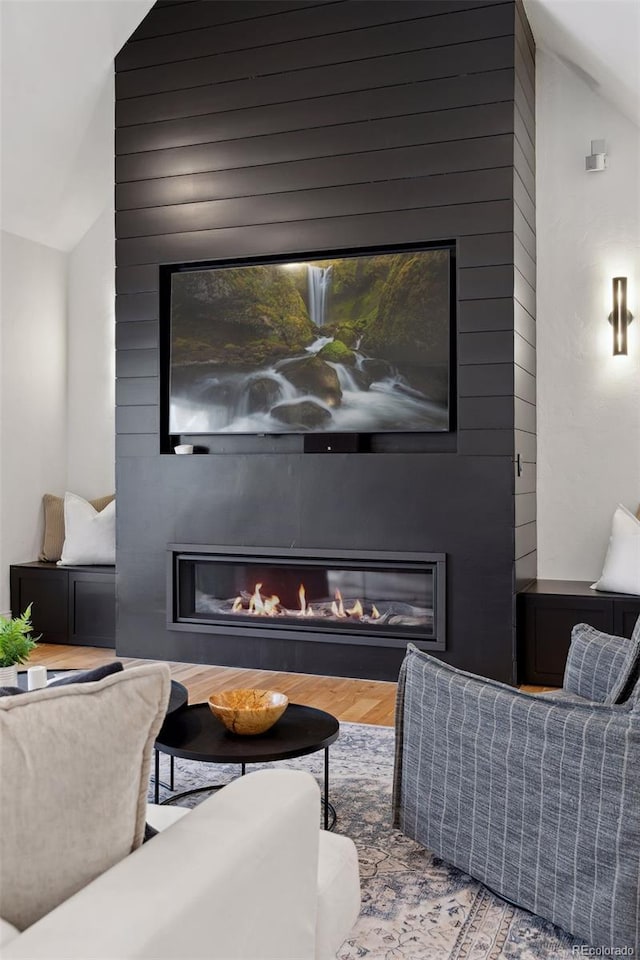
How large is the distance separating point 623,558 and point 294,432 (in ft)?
5.96

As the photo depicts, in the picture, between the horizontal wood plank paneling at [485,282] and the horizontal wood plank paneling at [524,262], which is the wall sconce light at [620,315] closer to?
the horizontal wood plank paneling at [524,262]

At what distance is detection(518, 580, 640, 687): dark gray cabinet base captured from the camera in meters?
4.33

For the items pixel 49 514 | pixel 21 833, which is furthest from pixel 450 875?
pixel 49 514

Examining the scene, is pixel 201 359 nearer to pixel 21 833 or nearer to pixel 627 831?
pixel 627 831

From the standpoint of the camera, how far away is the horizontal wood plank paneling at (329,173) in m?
4.31

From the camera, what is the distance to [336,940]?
165 cm

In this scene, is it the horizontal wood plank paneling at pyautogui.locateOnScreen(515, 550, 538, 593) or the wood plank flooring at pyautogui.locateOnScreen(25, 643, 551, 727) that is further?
the horizontal wood plank paneling at pyautogui.locateOnScreen(515, 550, 538, 593)

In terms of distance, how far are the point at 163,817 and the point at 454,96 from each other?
3.79 meters

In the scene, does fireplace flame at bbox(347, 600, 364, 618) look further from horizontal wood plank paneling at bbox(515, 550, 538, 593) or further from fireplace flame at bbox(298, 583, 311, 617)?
horizontal wood plank paneling at bbox(515, 550, 538, 593)

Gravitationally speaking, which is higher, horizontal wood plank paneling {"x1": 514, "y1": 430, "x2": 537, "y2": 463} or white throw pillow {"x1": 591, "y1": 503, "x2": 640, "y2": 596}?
horizontal wood plank paneling {"x1": 514, "y1": 430, "x2": 537, "y2": 463}

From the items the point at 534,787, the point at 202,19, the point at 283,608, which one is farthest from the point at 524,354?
the point at 534,787

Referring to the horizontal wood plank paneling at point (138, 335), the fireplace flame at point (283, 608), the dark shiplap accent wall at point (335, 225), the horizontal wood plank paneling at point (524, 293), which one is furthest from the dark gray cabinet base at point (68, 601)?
the horizontal wood plank paneling at point (524, 293)

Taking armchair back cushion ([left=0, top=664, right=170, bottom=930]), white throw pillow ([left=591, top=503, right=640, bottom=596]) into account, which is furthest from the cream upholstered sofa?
white throw pillow ([left=591, top=503, right=640, bottom=596])

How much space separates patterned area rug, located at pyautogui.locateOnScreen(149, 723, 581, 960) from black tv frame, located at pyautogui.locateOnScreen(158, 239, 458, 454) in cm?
204
